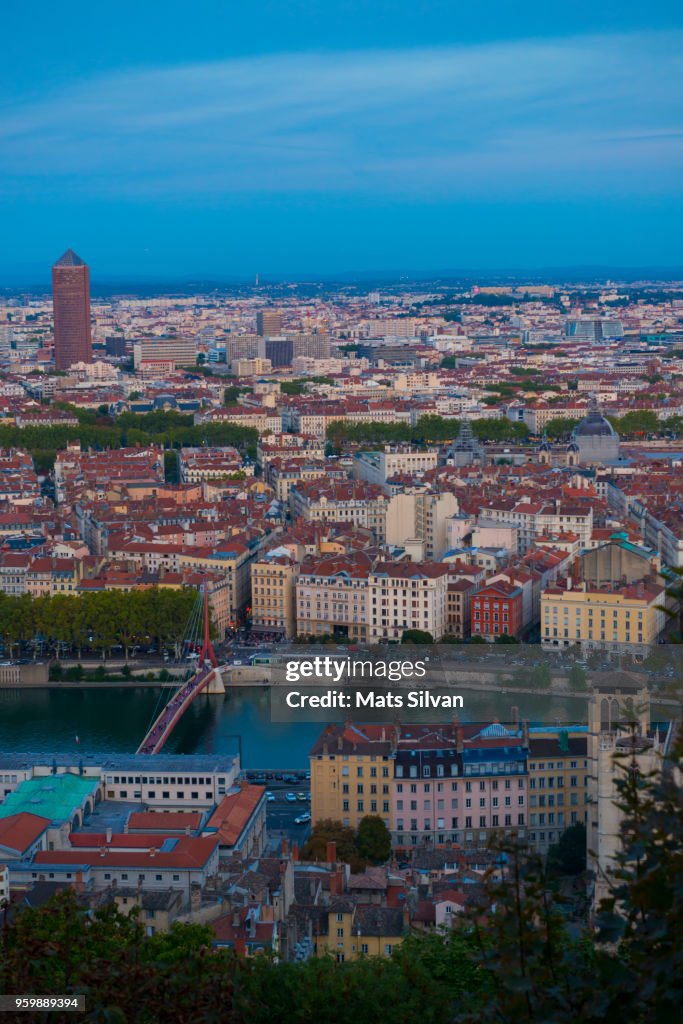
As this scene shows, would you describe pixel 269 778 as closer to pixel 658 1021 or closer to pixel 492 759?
pixel 492 759

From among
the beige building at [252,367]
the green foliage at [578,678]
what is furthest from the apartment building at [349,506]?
the beige building at [252,367]

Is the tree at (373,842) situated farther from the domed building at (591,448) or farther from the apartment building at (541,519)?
the domed building at (591,448)

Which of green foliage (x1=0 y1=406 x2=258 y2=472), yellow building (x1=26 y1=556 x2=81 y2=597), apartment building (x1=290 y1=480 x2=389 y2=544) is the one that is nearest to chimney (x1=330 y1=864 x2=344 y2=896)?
yellow building (x1=26 y1=556 x2=81 y2=597)

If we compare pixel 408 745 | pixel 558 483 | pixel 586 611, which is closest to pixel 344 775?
pixel 408 745

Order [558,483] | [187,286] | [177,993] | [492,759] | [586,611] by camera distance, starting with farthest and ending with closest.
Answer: [187,286] < [558,483] < [586,611] < [492,759] < [177,993]

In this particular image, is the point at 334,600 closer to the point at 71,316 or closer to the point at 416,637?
the point at 416,637

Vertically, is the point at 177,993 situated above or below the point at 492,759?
above

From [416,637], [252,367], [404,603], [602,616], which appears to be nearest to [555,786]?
[602,616]
